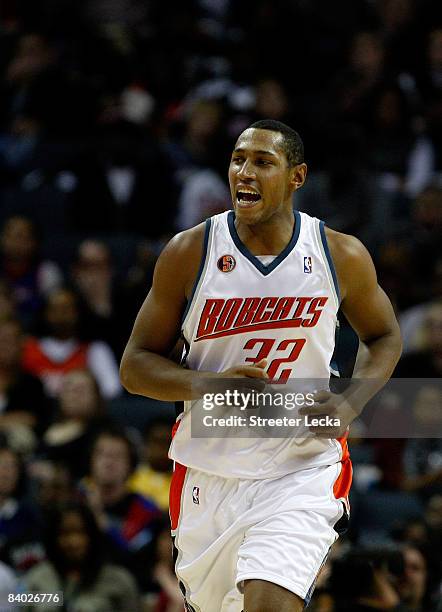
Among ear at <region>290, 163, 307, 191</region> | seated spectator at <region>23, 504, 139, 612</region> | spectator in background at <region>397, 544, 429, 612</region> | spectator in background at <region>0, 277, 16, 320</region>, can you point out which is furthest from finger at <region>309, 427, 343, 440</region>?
spectator in background at <region>0, 277, 16, 320</region>

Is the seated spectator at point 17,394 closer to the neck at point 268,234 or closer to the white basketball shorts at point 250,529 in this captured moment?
the white basketball shorts at point 250,529

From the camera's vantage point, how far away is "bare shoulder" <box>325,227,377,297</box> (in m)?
4.82

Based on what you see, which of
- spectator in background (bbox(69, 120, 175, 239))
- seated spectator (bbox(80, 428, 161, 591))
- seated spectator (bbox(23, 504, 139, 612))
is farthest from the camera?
spectator in background (bbox(69, 120, 175, 239))

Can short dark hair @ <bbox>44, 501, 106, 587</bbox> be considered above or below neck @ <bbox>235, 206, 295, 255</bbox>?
below

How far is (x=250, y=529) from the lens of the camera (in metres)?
4.55

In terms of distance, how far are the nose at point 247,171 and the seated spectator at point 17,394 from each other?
413cm

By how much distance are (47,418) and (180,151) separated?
3.36 m

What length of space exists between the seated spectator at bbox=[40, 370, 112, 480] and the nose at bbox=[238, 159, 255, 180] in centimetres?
372

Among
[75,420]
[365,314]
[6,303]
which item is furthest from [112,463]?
[365,314]

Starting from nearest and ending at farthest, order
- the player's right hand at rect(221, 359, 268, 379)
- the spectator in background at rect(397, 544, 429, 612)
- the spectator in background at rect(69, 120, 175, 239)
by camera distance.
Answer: the player's right hand at rect(221, 359, 268, 379), the spectator in background at rect(397, 544, 429, 612), the spectator in background at rect(69, 120, 175, 239)

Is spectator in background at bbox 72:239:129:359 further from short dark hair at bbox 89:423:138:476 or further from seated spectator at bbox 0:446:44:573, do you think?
seated spectator at bbox 0:446:44:573

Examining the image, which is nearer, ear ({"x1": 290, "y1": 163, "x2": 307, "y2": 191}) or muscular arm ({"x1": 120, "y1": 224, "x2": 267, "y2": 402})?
muscular arm ({"x1": 120, "y1": 224, "x2": 267, "y2": 402})

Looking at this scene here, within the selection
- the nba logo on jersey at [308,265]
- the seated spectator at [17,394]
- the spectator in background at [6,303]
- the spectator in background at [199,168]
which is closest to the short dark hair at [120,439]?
the seated spectator at [17,394]

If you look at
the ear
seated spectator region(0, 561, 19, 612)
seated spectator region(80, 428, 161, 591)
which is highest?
the ear
